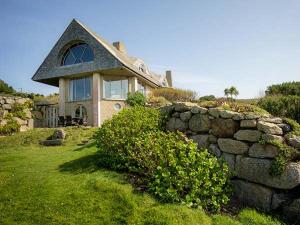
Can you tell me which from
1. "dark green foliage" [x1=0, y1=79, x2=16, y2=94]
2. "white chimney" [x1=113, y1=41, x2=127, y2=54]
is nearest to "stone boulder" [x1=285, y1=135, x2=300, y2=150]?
"white chimney" [x1=113, y1=41, x2=127, y2=54]

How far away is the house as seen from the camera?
23.9 metres

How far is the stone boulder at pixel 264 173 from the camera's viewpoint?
697 cm

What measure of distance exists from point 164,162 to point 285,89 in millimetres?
10478

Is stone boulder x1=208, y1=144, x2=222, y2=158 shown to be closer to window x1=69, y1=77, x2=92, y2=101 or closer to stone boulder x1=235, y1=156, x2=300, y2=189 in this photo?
stone boulder x1=235, y1=156, x2=300, y2=189

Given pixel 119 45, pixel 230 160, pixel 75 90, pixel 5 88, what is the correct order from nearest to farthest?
1. pixel 230 160
2. pixel 75 90
3. pixel 119 45
4. pixel 5 88

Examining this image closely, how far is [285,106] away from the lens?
422 inches

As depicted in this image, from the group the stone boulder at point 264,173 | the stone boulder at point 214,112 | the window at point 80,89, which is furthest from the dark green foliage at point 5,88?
the stone boulder at point 264,173

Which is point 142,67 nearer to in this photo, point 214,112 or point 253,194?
point 214,112

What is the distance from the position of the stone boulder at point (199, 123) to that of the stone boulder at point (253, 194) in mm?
1757

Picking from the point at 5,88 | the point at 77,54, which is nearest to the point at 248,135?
the point at 77,54

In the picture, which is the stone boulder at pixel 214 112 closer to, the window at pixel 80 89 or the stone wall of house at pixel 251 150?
the stone wall of house at pixel 251 150

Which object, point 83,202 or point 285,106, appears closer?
point 83,202

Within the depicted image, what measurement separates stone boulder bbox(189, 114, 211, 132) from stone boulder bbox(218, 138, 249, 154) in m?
0.61

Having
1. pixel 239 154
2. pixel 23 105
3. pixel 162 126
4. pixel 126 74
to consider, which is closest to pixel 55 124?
pixel 23 105
